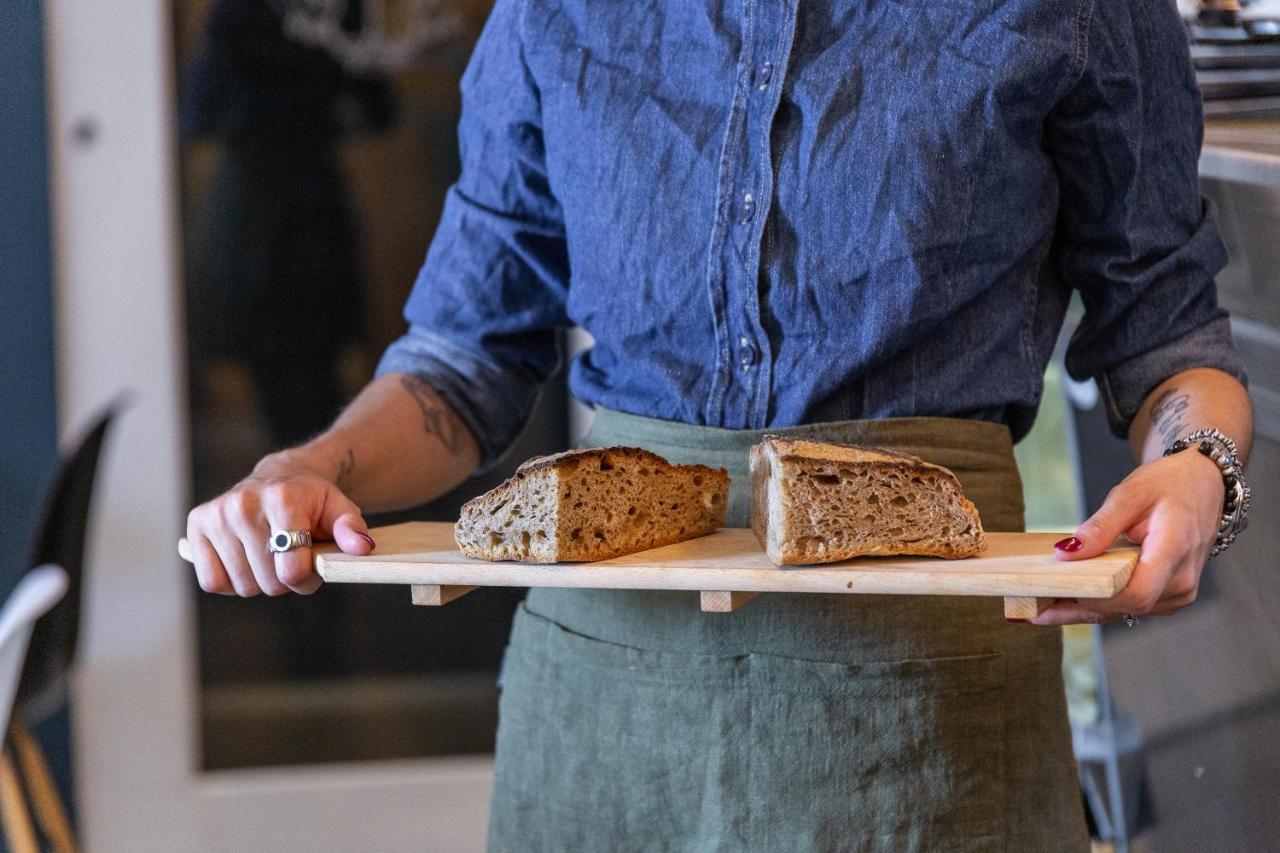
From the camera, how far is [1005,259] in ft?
3.08

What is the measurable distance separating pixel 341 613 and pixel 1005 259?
2147mm

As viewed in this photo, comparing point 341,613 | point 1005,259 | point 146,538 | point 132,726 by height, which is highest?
point 1005,259

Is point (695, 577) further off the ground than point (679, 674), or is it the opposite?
point (695, 577)

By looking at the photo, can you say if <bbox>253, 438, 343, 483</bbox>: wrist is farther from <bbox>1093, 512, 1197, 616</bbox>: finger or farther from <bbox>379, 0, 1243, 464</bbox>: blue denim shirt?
<bbox>1093, 512, 1197, 616</bbox>: finger

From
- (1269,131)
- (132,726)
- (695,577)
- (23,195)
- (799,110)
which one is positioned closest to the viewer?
(695,577)

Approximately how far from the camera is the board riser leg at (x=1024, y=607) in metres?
0.74

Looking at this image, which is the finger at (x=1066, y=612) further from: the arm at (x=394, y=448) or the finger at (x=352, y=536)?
the arm at (x=394, y=448)

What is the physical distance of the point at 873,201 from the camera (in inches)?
35.8

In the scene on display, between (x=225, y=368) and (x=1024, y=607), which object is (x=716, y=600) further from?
(x=225, y=368)

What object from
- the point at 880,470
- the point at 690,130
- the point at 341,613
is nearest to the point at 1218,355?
the point at 880,470

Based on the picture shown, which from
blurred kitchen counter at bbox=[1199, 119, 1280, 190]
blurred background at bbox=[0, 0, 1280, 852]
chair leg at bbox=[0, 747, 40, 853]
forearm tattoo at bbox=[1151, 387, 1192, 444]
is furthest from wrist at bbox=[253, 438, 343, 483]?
blurred background at bbox=[0, 0, 1280, 852]

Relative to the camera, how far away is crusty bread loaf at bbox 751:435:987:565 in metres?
0.79

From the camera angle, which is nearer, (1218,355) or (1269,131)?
(1218,355)

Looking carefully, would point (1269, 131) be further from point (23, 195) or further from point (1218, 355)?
point (23, 195)
